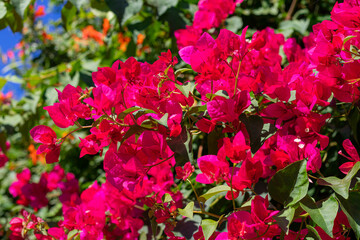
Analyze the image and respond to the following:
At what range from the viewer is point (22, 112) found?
165cm

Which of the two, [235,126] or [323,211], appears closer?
[323,211]

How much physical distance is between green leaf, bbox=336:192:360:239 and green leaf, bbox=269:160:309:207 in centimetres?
6

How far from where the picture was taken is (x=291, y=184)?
0.56 meters

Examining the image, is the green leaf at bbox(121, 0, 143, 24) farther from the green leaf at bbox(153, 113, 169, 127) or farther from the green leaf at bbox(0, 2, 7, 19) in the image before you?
the green leaf at bbox(153, 113, 169, 127)

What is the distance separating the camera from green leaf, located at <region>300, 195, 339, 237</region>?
0.52 meters

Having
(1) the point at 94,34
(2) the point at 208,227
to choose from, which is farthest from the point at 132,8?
(1) the point at 94,34

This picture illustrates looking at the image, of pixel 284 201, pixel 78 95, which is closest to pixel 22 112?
pixel 78 95

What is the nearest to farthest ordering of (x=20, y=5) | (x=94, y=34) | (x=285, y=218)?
(x=285, y=218), (x=20, y=5), (x=94, y=34)

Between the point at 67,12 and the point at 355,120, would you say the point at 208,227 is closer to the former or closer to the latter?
the point at 355,120

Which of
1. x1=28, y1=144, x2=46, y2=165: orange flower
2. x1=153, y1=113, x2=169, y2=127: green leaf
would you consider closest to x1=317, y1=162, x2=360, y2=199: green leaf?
x1=153, y1=113, x2=169, y2=127: green leaf

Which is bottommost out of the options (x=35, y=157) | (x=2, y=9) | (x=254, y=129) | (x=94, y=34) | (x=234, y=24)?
(x=35, y=157)

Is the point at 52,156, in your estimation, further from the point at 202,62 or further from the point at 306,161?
the point at 306,161

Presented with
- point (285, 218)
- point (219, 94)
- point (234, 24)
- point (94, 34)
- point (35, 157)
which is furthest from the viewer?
point (94, 34)

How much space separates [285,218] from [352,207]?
0.33 feet
